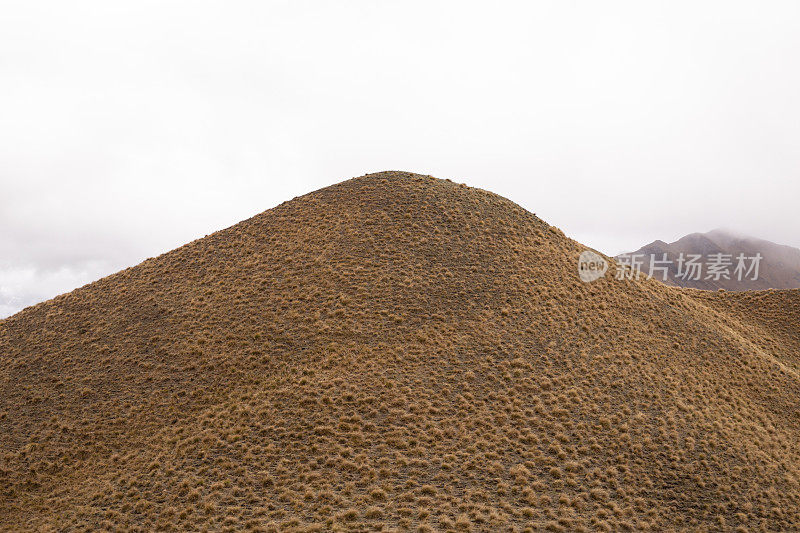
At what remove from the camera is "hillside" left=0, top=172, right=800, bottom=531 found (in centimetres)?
2064

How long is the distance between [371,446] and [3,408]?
24293mm

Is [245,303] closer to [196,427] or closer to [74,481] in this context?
[196,427]

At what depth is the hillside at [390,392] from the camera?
20641 millimetres

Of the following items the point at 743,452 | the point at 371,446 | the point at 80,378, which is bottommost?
the point at 743,452

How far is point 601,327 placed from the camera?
35.1 metres

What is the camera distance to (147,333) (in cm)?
3406

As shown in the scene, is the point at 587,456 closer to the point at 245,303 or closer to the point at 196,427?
the point at 196,427

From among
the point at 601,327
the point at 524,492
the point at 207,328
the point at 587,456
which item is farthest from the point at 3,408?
the point at 601,327

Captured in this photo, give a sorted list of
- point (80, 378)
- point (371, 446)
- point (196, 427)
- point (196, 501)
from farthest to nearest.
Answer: point (80, 378) → point (196, 427) → point (371, 446) → point (196, 501)

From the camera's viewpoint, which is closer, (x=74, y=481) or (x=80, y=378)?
(x=74, y=481)

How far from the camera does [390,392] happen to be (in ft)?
87.9

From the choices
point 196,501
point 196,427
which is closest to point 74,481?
point 196,427

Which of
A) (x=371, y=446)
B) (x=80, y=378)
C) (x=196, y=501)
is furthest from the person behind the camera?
(x=80, y=378)

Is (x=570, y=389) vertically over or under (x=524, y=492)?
over
